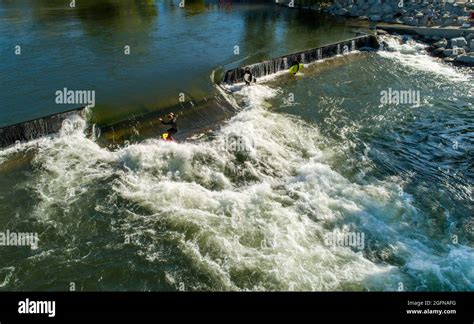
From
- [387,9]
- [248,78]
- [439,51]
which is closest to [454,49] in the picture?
[439,51]

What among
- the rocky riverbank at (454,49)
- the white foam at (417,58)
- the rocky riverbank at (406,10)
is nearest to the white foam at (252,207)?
the white foam at (417,58)

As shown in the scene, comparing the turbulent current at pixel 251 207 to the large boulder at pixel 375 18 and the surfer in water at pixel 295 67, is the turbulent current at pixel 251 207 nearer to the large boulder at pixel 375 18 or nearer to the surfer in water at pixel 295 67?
the surfer in water at pixel 295 67

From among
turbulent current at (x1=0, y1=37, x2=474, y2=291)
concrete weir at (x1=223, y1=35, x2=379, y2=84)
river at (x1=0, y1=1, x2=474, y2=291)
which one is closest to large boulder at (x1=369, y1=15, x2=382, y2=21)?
concrete weir at (x1=223, y1=35, x2=379, y2=84)

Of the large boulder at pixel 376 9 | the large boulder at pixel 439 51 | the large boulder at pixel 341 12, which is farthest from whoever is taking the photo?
the large boulder at pixel 341 12

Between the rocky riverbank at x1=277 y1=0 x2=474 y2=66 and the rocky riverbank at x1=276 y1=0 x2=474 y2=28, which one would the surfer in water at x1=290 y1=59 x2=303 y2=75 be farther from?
the rocky riverbank at x1=276 y1=0 x2=474 y2=28

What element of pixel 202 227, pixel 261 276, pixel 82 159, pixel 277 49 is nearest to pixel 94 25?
pixel 277 49

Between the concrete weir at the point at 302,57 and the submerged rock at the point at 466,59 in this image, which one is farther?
the submerged rock at the point at 466,59

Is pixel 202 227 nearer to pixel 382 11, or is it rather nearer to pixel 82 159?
pixel 82 159
